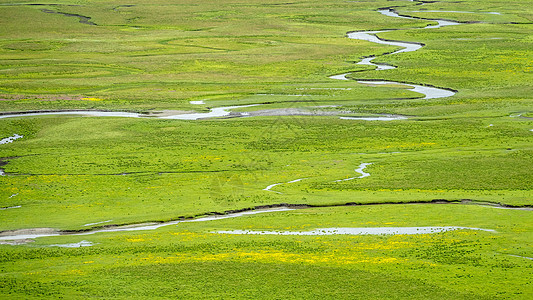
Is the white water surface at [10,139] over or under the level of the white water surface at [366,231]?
over

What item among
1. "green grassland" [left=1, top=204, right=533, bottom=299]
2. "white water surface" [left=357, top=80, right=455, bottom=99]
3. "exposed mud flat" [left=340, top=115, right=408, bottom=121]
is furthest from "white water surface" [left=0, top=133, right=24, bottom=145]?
"white water surface" [left=357, top=80, right=455, bottom=99]

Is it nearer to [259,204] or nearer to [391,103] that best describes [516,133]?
[391,103]

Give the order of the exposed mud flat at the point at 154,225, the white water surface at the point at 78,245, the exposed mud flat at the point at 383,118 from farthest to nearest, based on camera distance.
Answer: the exposed mud flat at the point at 383,118 → the exposed mud flat at the point at 154,225 → the white water surface at the point at 78,245

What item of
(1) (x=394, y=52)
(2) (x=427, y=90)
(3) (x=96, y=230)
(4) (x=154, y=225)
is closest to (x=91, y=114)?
(3) (x=96, y=230)

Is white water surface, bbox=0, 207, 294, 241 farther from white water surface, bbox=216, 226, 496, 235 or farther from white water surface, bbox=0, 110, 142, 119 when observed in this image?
white water surface, bbox=0, 110, 142, 119

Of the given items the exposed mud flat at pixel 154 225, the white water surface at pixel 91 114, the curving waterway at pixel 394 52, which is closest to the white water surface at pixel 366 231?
the exposed mud flat at pixel 154 225

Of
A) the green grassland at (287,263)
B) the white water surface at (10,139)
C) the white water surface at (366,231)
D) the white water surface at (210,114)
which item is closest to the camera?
the green grassland at (287,263)

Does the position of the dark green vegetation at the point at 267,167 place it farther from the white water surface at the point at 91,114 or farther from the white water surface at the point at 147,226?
the white water surface at the point at 91,114

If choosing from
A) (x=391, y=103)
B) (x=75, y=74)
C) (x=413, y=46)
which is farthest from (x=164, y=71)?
(x=413, y=46)
